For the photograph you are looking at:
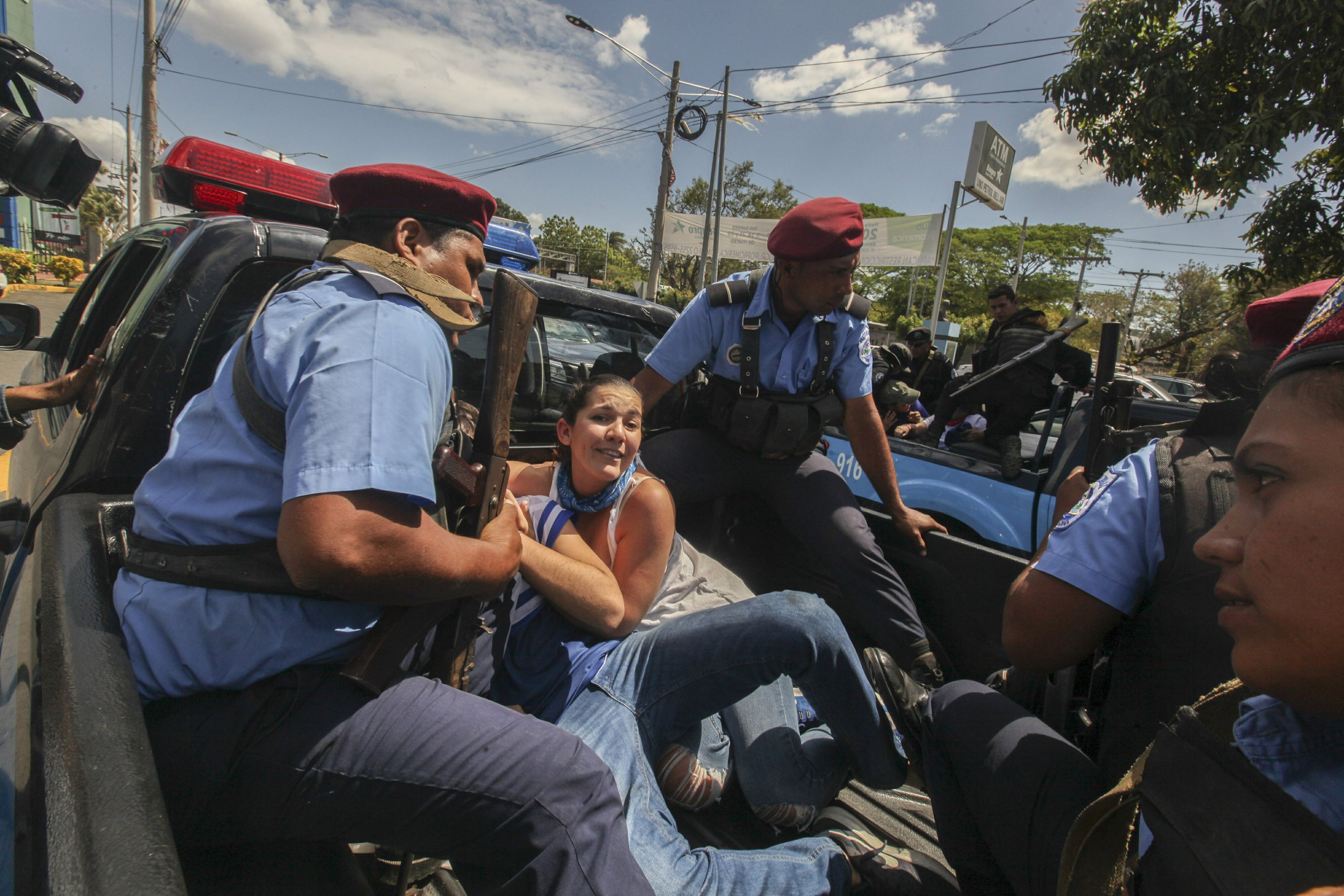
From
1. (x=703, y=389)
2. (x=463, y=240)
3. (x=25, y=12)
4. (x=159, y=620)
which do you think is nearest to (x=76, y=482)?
(x=159, y=620)

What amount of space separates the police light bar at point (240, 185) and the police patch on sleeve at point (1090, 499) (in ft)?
7.09

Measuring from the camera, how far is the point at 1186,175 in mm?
5371

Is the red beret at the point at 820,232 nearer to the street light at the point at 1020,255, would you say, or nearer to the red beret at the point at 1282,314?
the red beret at the point at 1282,314

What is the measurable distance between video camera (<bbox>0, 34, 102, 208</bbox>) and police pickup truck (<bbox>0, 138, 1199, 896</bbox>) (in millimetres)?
209

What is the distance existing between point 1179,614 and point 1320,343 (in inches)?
22.3

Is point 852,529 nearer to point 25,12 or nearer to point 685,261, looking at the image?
point 685,261

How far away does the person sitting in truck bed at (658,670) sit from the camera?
150 centimetres

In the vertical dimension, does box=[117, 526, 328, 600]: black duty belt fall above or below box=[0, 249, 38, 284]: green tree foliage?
below

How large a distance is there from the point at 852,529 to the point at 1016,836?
1.20 metres

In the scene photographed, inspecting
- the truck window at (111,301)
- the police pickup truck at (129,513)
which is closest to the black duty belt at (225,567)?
Result: the police pickup truck at (129,513)

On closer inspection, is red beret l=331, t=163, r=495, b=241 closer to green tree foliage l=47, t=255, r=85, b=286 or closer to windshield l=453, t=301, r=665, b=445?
windshield l=453, t=301, r=665, b=445

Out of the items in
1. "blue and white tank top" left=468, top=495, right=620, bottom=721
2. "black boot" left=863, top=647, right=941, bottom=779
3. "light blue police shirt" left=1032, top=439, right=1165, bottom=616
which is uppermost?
"light blue police shirt" left=1032, top=439, right=1165, bottom=616

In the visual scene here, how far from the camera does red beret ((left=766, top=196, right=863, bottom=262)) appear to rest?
7.81 ft

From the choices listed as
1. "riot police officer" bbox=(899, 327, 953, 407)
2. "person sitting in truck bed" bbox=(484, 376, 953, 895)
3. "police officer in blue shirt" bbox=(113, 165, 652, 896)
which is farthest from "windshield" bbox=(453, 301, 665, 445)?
"riot police officer" bbox=(899, 327, 953, 407)
